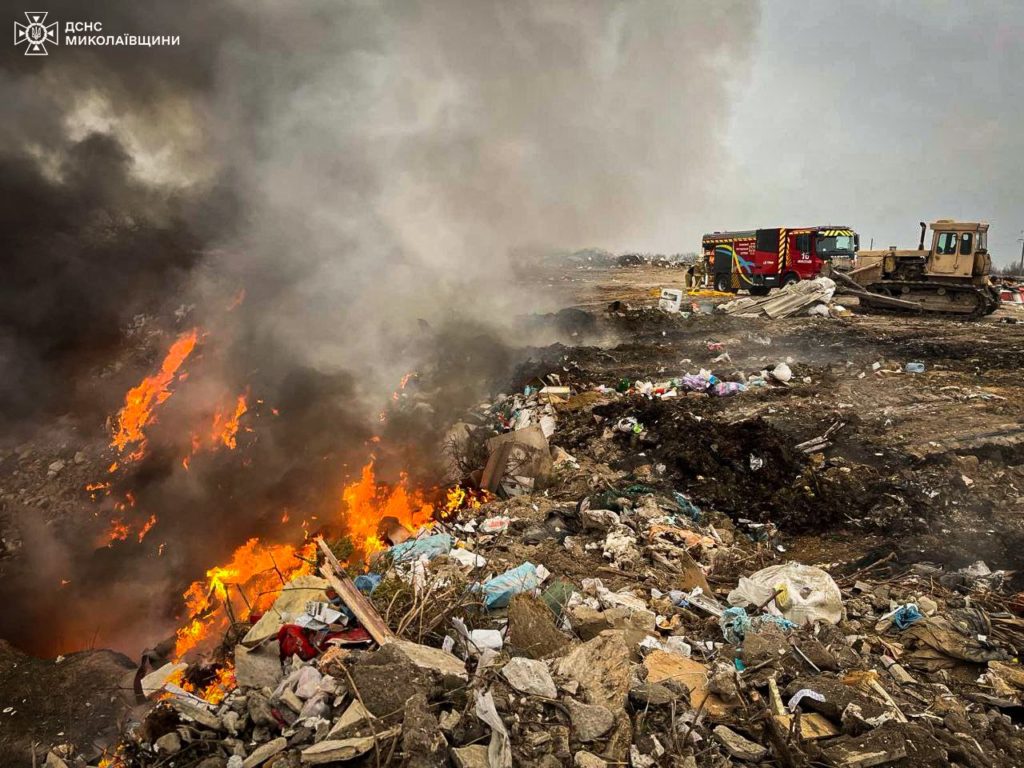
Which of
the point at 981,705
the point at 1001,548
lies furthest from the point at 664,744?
the point at 1001,548

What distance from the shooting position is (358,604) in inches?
130

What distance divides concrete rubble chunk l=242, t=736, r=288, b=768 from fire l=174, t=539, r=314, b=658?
213 centimetres

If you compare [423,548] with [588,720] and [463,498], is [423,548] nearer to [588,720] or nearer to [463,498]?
[463,498]

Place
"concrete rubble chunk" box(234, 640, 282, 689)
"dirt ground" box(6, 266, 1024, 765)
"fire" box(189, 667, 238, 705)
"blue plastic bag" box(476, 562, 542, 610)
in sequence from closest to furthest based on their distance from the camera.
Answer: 1. "concrete rubble chunk" box(234, 640, 282, 689)
2. "fire" box(189, 667, 238, 705)
3. "blue plastic bag" box(476, 562, 542, 610)
4. "dirt ground" box(6, 266, 1024, 765)

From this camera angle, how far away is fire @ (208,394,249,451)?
7152 mm

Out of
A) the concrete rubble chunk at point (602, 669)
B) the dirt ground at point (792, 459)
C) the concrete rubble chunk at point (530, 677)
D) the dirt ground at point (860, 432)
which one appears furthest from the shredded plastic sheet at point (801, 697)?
the dirt ground at point (860, 432)

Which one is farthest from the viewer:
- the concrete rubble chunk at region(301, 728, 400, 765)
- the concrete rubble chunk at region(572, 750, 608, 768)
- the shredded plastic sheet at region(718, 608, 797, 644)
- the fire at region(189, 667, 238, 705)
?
the shredded plastic sheet at region(718, 608, 797, 644)

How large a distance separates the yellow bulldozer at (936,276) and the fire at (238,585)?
1587 centimetres

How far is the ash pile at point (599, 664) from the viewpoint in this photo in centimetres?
237

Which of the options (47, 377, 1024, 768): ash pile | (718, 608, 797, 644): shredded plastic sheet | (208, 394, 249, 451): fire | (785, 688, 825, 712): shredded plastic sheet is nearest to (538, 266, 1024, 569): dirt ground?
(47, 377, 1024, 768): ash pile

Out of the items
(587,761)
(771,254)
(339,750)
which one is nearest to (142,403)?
(339,750)

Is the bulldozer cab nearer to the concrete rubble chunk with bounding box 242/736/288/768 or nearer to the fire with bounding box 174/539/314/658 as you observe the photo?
the fire with bounding box 174/539/314/658

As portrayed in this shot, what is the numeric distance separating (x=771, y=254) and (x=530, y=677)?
17.8 meters

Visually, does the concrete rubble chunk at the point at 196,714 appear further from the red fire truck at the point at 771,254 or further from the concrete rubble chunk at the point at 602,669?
the red fire truck at the point at 771,254
